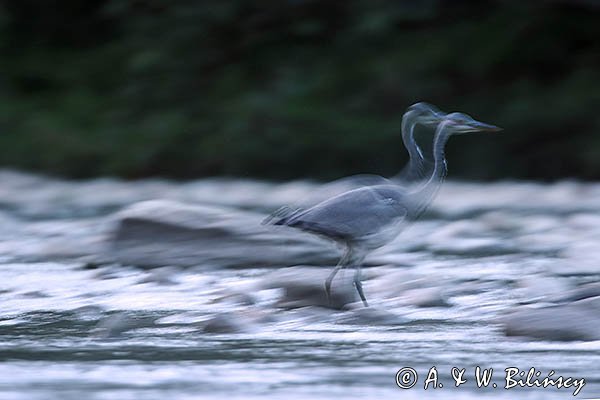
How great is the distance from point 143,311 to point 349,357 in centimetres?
107

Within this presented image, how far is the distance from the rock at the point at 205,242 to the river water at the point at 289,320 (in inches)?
1.2

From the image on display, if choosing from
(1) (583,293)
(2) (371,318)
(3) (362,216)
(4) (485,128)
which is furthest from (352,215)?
(1) (583,293)

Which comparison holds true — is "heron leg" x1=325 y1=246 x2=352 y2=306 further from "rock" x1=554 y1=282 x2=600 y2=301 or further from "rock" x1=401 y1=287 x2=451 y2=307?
"rock" x1=554 y1=282 x2=600 y2=301

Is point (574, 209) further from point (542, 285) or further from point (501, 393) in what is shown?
point (501, 393)

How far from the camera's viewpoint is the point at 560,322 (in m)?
3.47

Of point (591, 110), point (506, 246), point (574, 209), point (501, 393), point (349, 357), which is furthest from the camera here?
point (591, 110)

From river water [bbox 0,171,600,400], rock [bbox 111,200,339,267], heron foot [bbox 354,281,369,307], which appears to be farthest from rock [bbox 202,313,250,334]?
rock [bbox 111,200,339,267]

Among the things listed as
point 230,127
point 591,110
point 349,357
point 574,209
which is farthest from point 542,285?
point 230,127

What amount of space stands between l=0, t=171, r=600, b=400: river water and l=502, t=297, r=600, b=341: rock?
0.02 m

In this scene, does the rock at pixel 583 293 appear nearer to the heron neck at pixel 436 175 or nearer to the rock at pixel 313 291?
the heron neck at pixel 436 175

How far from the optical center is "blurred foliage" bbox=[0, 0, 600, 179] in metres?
10.4

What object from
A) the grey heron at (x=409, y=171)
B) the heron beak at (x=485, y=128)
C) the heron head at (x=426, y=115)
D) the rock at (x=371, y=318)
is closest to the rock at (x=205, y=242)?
the grey heron at (x=409, y=171)

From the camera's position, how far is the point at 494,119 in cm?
1055

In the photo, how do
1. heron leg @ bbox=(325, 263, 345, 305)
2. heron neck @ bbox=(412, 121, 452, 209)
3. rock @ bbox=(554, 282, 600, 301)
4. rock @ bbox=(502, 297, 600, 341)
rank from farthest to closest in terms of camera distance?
1. heron neck @ bbox=(412, 121, 452, 209)
2. heron leg @ bbox=(325, 263, 345, 305)
3. rock @ bbox=(554, 282, 600, 301)
4. rock @ bbox=(502, 297, 600, 341)
